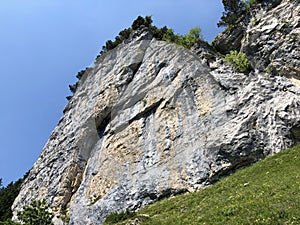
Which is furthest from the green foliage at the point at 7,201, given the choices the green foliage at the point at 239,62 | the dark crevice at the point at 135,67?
the green foliage at the point at 239,62

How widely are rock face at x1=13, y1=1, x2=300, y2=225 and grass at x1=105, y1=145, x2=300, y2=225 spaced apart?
4.11m

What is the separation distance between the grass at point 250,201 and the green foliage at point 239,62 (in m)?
14.4

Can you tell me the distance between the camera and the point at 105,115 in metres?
47.6

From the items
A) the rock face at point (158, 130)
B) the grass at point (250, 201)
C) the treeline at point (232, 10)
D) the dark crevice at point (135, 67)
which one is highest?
the treeline at point (232, 10)

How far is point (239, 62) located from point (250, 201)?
2459cm

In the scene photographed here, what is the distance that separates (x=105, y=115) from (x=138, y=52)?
11546 mm

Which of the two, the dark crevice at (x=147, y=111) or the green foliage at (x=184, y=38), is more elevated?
the green foliage at (x=184, y=38)

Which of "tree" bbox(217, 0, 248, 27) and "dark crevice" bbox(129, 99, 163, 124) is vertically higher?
"tree" bbox(217, 0, 248, 27)

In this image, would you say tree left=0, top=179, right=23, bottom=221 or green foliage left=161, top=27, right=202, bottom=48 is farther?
tree left=0, top=179, right=23, bottom=221

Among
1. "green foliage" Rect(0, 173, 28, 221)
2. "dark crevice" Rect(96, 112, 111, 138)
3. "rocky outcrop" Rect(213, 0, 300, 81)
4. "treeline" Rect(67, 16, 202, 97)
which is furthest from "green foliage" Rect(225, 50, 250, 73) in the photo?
"green foliage" Rect(0, 173, 28, 221)

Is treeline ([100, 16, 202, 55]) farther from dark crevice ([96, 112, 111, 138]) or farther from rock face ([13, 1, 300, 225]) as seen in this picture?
dark crevice ([96, 112, 111, 138])

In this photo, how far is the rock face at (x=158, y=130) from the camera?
99.0ft

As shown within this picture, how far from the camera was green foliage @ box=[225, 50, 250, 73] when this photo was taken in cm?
3853

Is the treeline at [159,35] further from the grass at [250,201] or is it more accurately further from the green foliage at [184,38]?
the grass at [250,201]
